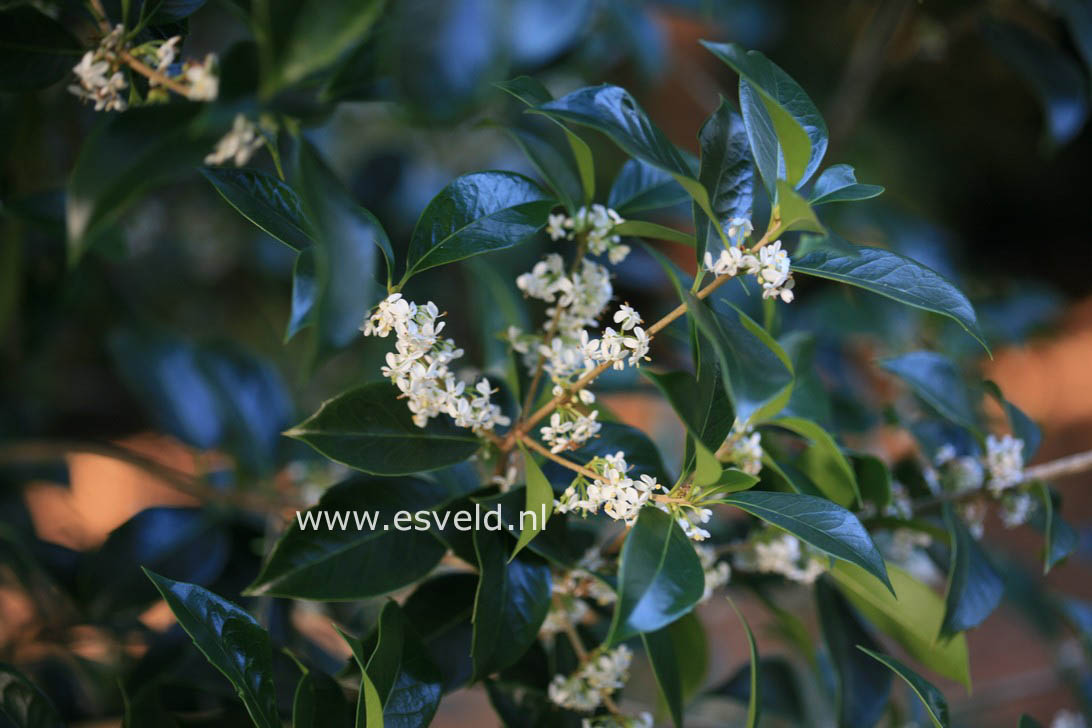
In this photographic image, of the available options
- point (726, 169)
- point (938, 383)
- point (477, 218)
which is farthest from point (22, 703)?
point (938, 383)

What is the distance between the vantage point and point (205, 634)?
0.37 metres

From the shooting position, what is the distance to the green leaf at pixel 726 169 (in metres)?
0.37

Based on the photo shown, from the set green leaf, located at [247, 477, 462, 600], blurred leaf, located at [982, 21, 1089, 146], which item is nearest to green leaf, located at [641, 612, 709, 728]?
green leaf, located at [247, 477, 462, 600]

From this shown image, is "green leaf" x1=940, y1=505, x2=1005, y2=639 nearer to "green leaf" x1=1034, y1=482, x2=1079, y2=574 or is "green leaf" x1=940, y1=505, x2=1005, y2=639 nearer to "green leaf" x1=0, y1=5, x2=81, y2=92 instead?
"green leaf" x1=1034, y1=482, x2=1079, y2=574

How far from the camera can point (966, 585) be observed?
458 millimetres

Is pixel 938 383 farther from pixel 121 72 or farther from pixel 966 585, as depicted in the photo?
pixel 121 72

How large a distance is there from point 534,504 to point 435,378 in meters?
0.08

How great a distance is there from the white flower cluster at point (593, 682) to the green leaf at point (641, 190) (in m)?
0.25

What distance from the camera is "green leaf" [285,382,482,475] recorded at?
0.37 m

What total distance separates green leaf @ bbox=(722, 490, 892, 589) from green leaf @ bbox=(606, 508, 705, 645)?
0.11ft

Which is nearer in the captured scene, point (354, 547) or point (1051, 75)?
point (354, 547)

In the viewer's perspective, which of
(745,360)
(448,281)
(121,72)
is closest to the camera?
(745,360)

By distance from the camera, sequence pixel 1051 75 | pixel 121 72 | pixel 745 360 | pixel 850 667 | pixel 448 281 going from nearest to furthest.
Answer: pixel 745 360
pixel 121 72
pixel 850 667
pixel 1051 75
pixel 448 281

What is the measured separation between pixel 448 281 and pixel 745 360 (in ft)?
3.23
